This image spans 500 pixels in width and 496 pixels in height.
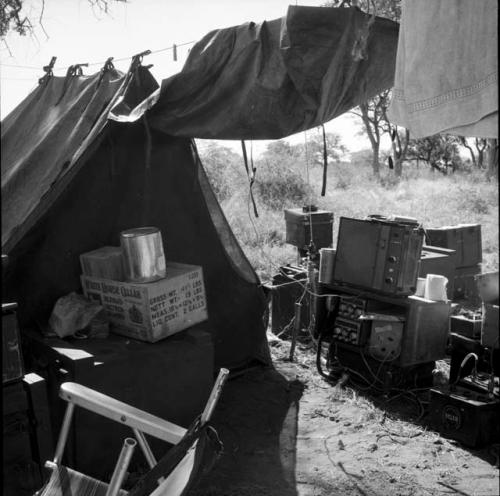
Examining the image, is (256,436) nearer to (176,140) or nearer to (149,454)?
(149,454)

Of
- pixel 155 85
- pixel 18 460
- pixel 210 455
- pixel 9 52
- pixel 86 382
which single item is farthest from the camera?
pixel 9 52

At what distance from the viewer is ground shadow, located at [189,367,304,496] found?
3.44 meters

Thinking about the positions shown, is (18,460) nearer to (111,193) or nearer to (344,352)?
(111,193)

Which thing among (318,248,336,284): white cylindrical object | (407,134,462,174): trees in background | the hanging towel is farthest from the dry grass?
(407,134,462,174): trees in background

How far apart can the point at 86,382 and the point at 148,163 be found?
168 cm

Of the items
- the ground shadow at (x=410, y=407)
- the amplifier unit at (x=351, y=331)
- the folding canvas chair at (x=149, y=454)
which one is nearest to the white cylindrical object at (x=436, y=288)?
the amplifier unit at (x=351, y=331)

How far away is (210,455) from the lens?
8.05 feet

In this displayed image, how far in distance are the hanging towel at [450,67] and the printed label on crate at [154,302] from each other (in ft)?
6.03

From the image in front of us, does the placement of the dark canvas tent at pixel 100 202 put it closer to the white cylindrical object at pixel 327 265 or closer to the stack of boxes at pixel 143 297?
the stack of boxes at pixel 143 297

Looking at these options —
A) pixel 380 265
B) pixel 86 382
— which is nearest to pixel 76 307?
pixel 86 382

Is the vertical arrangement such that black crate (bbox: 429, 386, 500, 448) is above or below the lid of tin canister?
below

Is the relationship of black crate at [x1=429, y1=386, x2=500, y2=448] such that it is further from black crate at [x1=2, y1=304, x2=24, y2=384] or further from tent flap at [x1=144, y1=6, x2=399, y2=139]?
black crate at [x1=2, y1=304, x2=24, y2=384]

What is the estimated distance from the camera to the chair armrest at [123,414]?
8.21 ft

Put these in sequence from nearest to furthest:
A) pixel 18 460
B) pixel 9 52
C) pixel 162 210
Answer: pixel 18 460 → pixel 162 210 → pixel 9 52
